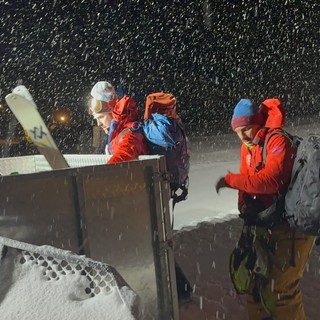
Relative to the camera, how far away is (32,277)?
71.2 inches

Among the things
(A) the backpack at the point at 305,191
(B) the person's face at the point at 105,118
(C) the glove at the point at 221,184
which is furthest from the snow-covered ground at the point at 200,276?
(B) the person's face at the point at 105,118

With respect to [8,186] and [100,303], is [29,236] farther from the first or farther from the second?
[100,303]

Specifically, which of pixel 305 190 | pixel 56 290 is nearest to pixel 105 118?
pixel 305 190

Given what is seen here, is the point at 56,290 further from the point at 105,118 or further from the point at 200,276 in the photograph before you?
the point at 200,276

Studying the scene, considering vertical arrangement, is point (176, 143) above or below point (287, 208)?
above

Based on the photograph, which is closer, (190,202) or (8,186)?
(8,186)

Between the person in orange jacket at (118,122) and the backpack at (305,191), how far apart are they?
103 cm

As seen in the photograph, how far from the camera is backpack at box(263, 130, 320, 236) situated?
3.10 meters

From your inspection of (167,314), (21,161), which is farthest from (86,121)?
(167,314)

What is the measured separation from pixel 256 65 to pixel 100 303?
44.4 m

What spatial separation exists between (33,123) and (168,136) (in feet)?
3.24

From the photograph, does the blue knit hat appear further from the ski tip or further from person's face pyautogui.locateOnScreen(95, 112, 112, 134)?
the ski tip

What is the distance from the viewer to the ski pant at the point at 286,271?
3.49m

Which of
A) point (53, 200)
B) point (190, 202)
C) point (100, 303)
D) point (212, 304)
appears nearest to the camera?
point (100, 303)
